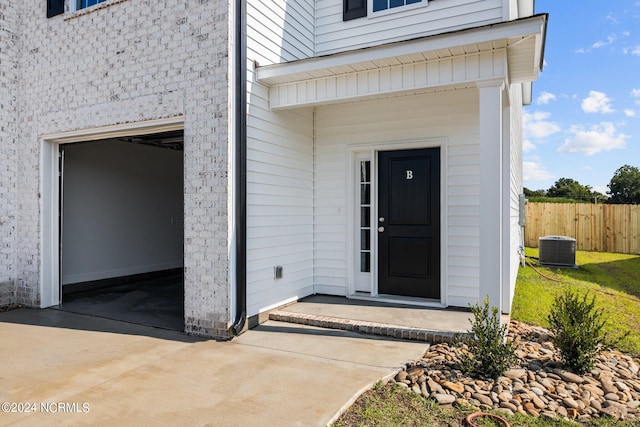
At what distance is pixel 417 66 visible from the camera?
4.57 metres

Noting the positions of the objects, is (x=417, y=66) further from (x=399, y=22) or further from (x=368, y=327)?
(x=368, y=327)

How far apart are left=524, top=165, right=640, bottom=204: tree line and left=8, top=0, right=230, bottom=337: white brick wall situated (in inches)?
1255

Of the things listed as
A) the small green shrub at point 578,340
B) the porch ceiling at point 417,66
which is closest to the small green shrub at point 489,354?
the small green shrub at point 578,340

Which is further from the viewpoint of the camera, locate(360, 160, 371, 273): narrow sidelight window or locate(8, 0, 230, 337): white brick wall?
locate(360, 160, 371, 273): narrow sidelight window

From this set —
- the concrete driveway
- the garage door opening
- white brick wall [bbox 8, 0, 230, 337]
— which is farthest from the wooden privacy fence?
white brick wall [bbox 8, 0, 230, 337]

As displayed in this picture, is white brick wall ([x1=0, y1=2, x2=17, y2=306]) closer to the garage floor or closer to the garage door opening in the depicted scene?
the garage door opening

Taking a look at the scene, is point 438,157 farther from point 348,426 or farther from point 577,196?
point 577,196

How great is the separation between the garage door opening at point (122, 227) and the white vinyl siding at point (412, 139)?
2.37 metres

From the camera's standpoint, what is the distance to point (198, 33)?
4.84 meters

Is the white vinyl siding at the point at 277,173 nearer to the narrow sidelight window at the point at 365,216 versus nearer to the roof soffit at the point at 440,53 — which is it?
the roof soffit at the point at 440,53

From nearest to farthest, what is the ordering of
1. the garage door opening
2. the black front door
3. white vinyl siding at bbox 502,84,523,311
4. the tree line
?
white vinyl siding at bbox 502,84,523,311, the black front door, the garage door opening, the tree line

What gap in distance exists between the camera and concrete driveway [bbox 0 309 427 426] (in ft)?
9.46

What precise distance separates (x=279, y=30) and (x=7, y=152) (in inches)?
174

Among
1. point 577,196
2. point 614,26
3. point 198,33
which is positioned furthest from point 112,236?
point 577,196
